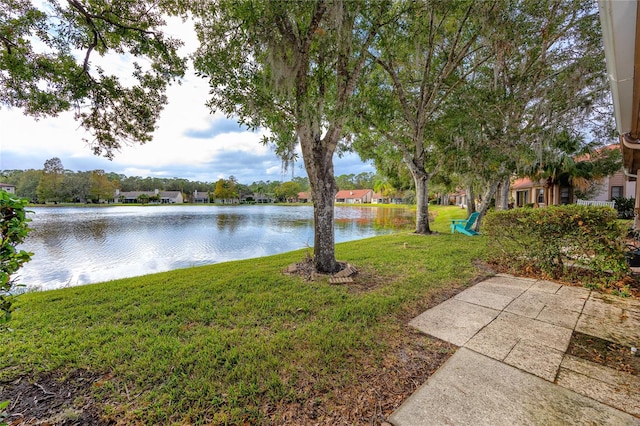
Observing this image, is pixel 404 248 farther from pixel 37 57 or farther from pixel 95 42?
pixel 37 57

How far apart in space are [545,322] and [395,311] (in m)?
1.70

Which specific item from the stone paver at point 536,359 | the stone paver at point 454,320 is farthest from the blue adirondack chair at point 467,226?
the stone paver at point 536,359

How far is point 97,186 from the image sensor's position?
47250 millimetres

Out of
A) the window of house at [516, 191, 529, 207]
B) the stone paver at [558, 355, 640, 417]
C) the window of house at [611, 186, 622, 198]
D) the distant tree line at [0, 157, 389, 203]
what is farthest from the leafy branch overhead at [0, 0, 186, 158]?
the window of house at [516, 191, 529, 207]

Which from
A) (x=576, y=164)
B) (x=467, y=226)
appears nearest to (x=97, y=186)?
(x=467, y=226)

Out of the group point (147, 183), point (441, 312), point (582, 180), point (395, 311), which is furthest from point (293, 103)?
point (147, 183)

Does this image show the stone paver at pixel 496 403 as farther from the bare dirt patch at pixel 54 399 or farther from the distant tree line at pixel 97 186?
the distant tree line at pixel 97 186

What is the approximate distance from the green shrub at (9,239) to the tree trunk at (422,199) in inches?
393

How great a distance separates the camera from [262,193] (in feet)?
239

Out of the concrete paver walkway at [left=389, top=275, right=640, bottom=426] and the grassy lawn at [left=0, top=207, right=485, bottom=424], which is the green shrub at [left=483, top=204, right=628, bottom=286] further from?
the grassy lawn at [left=0, top=207, right=485, bottom=424]

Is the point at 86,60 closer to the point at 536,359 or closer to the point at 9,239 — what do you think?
the point at 9,239

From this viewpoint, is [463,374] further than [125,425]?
Yes

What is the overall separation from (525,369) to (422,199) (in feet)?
26.9

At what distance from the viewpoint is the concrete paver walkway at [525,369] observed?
168 centimetres
